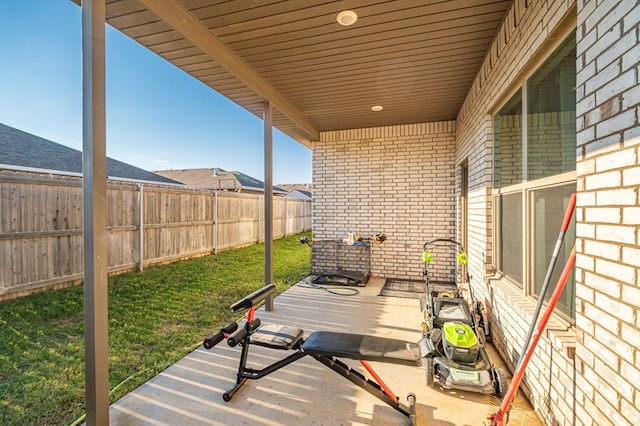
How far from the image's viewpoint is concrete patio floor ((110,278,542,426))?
6.57 feet

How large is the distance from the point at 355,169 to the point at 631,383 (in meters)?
5.24

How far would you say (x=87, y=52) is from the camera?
1736 millimetres

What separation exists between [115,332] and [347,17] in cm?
398

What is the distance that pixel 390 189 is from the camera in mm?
5957

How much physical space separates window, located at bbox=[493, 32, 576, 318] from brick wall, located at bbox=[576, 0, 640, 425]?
0.33 metres

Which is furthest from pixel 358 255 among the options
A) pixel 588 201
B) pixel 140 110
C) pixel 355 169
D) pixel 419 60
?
pixel 140 110

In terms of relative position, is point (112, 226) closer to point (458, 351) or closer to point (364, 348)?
point (364, 348)

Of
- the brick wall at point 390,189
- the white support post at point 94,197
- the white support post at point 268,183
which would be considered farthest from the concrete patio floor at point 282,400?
the brick wall at point 390,189

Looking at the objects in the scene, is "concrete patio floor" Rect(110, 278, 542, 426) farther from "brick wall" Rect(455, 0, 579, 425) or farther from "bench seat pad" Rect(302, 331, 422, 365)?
"bench seat pad" Rect(302, 331, 422, 365)

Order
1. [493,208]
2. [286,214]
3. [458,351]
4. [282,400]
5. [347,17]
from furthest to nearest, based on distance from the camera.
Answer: [286,214], [493,208], [347,17], [458,351], [282,400]

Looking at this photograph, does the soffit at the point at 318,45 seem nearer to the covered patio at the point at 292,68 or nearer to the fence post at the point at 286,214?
the covered patio at the point at 292,68

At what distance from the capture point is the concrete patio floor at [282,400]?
2.00 m

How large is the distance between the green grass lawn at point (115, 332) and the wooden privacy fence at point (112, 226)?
37 centimetres

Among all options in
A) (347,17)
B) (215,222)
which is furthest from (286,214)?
(347,17)
